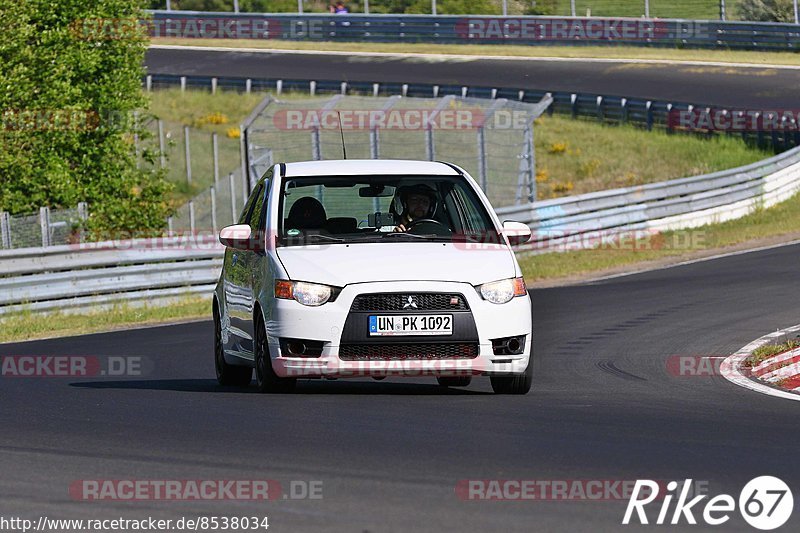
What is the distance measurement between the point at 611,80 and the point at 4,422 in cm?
3945

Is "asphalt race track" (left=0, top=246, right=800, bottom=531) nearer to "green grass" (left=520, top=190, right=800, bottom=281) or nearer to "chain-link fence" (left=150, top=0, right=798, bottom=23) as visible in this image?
"green grass" (left=520, top=190, right=800, bottom=281)

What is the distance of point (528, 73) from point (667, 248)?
23.1 metres

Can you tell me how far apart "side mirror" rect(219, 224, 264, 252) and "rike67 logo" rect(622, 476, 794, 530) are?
473 cm

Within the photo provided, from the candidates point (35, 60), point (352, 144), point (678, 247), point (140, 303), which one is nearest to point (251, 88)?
point (352, 144)

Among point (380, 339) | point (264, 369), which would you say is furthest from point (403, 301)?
point (264, 369)

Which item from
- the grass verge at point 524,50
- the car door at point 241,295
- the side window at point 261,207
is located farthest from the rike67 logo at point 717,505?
the grass verge at point 524,50

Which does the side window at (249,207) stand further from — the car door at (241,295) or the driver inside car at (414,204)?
the driver inside car at (414,204)

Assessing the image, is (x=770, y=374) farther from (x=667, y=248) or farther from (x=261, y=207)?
(x=667, y=248)

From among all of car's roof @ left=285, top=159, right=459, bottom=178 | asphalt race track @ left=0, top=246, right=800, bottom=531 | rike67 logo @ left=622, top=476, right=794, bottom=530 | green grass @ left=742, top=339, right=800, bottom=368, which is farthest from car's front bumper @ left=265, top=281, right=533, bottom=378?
rike67 logo @ left=622, top=476, right=794, bottom=530

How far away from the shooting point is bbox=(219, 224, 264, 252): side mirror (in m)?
11.1

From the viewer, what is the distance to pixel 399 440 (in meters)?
8.38

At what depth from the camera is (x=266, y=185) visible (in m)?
11.8

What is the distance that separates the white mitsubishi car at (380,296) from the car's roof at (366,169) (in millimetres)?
42

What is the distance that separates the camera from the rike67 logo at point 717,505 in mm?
6309
